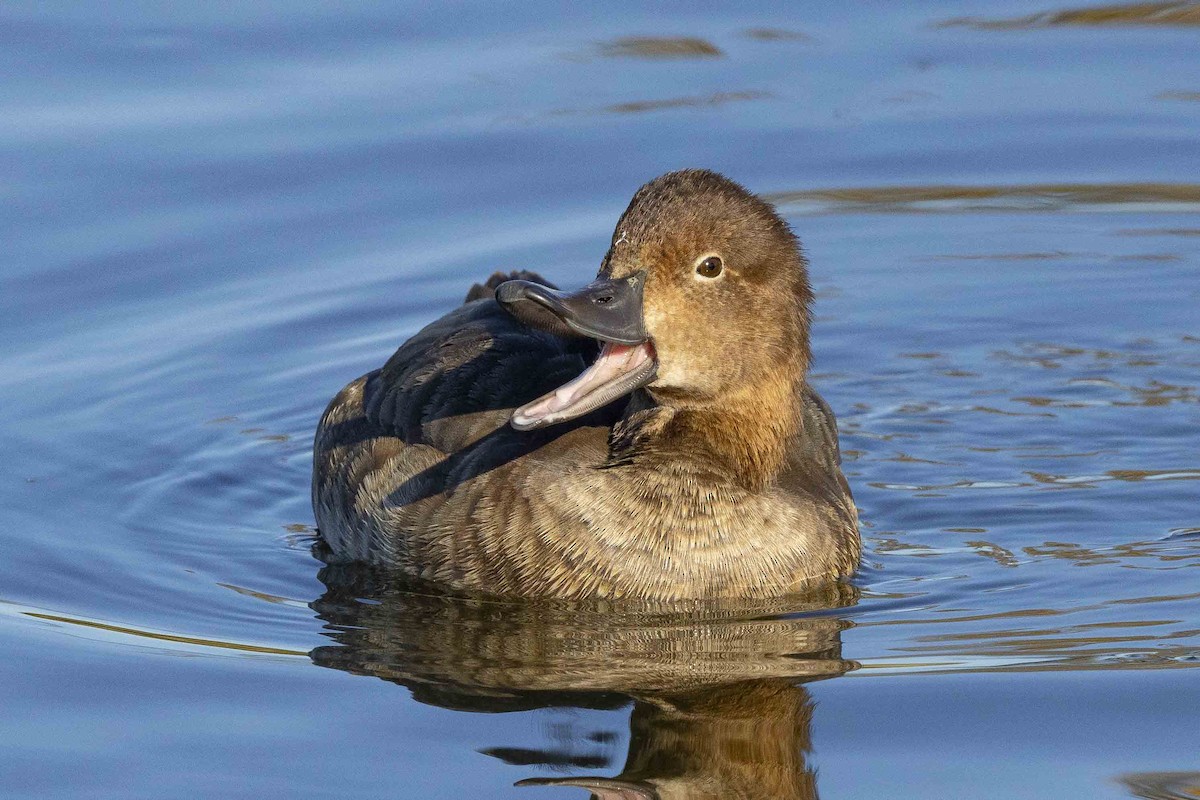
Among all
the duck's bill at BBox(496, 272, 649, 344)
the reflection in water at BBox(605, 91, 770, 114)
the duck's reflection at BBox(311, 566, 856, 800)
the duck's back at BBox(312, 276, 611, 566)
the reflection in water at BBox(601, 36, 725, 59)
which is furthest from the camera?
the reflection in water at BBox(601, 36, 725, 59)

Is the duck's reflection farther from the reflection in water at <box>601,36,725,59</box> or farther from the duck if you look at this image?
the reflection in water at <box>601,36,725,59</box>

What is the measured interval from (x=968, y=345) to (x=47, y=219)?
5.20m

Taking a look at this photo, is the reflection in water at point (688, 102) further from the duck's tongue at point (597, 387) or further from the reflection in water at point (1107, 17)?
the duck's tongue at point (597, 387)

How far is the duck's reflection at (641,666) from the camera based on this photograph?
6.38 meters

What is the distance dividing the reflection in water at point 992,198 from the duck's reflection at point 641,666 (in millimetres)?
4767

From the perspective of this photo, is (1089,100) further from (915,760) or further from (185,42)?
(915,760)

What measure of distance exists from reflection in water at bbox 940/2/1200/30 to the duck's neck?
6.95m

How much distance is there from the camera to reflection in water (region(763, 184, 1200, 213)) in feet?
40.4

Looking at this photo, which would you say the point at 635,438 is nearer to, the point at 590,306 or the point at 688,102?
the point at 590,306

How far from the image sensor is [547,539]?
305 inches

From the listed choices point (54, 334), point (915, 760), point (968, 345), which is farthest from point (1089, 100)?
point (915, 760)

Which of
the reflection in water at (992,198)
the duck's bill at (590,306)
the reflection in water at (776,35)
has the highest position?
the reflection in water at (776,35)

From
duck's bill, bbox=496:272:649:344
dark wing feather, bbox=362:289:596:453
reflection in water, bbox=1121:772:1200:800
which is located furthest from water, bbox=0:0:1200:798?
duck's bill, bbox=496:272:649:344

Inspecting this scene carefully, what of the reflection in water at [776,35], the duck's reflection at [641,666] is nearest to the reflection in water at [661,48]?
the reflection in water at [776,35]
